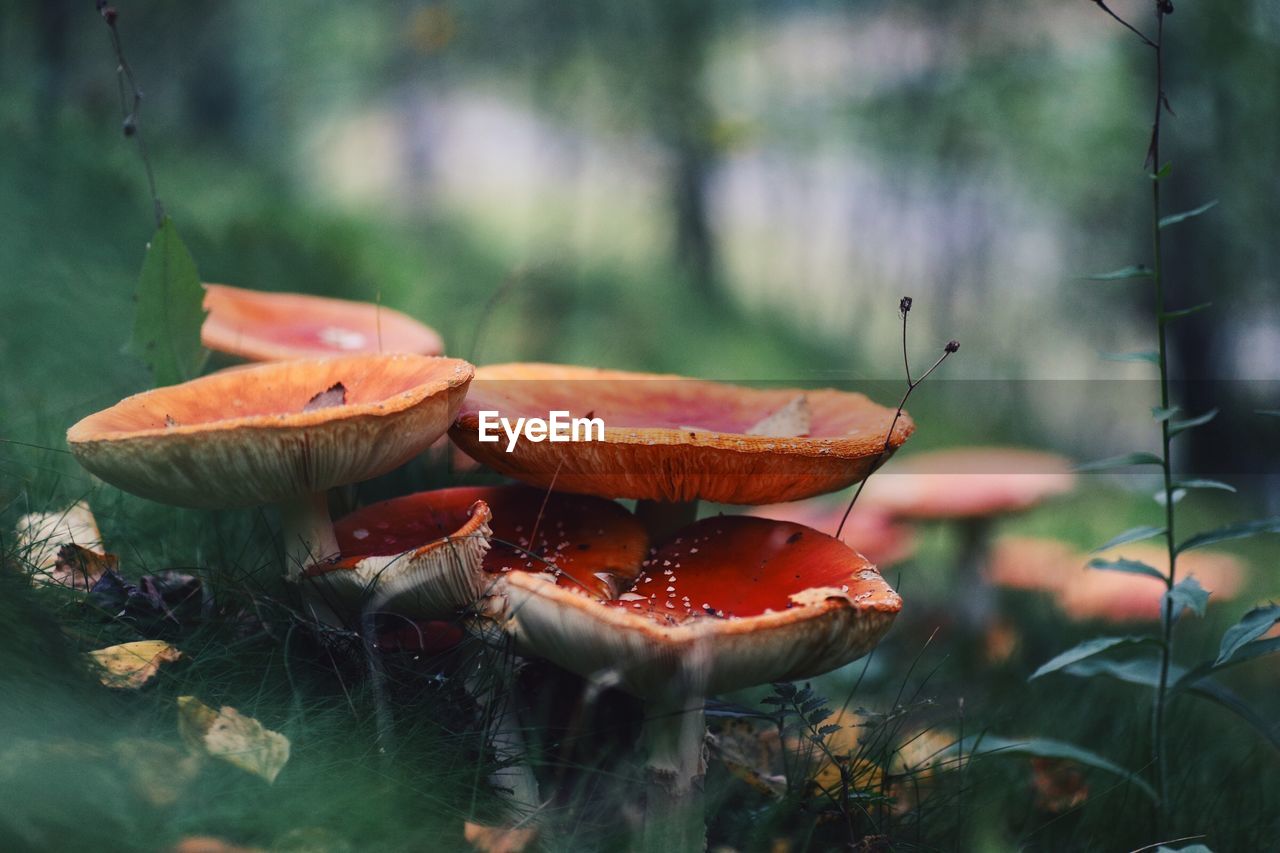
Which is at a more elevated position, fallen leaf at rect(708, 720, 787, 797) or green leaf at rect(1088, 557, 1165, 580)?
green leaf at rect(1088, 557, 1165, 580)

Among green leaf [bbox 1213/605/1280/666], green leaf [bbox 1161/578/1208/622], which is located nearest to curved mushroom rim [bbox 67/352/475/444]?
green leaf [bbox 1161/578/1208/622]

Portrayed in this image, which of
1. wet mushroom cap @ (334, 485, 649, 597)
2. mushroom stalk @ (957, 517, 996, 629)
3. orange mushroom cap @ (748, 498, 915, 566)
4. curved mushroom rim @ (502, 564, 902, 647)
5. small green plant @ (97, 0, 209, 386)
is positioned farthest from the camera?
orange mushroom cap @ (748, 498, 915, 566)

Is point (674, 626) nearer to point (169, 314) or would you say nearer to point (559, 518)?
point (559, 518)

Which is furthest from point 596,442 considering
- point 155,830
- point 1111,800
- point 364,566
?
point 1111,800

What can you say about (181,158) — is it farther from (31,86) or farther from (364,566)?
(364,566)

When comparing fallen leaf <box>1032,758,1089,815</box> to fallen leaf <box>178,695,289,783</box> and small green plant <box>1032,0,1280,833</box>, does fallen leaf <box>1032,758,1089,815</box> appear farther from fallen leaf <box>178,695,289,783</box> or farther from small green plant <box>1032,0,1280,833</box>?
fallen leaf <box>178,695,289,783</box>

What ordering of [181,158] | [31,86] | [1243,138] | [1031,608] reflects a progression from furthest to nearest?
[1243,138] < [181,158] < [31,86] < [1031,608]
